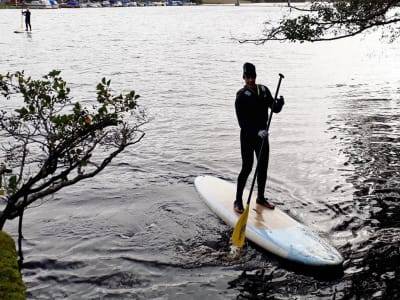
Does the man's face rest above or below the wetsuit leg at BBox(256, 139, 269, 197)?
above

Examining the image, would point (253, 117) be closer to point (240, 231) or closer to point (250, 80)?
point (250, 80)

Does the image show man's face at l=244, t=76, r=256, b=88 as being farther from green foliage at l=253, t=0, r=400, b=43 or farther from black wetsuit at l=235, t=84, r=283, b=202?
green foliage at l=253, t=0, r=400, b=43

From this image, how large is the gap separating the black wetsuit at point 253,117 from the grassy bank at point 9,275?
5508 mm

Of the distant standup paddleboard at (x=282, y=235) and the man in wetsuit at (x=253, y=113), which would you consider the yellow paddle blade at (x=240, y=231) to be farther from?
the man in wetsuit at (x=253, y=113)

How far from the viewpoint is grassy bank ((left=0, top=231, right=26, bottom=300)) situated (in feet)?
9.69

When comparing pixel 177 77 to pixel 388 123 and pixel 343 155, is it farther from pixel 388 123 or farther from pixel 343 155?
pixel 343 155

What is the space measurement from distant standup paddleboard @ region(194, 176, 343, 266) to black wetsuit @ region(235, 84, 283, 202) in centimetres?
78

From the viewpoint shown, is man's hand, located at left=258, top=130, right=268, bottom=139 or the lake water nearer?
the lake water

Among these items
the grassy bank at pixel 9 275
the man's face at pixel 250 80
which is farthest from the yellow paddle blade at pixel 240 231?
the grassy bank at pixel 9 275

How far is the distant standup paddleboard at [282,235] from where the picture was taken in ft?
25.0

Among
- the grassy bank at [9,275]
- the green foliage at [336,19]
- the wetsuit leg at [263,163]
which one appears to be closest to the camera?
the grassy bank at [9,275]

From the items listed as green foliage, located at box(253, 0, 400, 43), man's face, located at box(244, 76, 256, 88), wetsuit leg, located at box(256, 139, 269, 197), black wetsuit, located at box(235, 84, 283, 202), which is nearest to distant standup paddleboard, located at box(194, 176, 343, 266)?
wetsuit leg, located at box(256, 139, 269, 197)

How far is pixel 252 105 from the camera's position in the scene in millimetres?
8281

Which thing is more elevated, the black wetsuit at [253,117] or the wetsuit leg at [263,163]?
the black wetsuit at [253,117]
